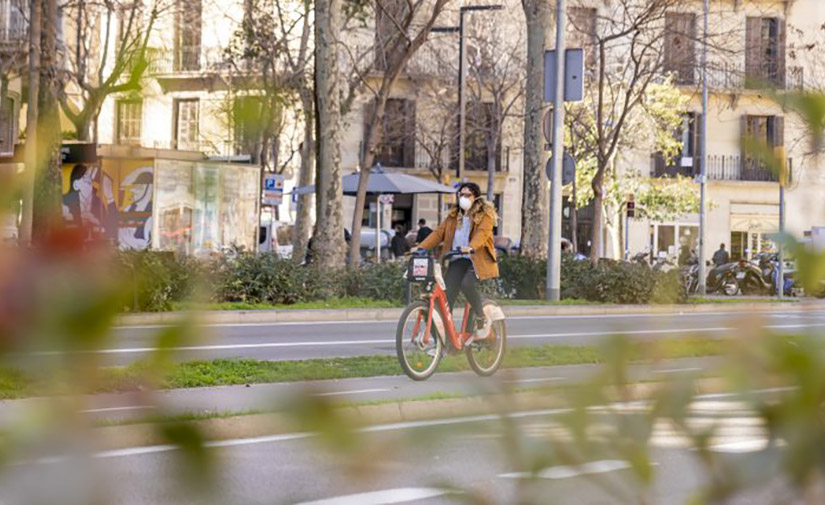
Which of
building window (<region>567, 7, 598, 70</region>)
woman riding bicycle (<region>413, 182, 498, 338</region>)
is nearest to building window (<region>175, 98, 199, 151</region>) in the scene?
woman riding bicycle (<region>413, 182, 498, 338</region>)

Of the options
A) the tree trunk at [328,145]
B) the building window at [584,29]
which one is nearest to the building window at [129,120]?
the tree trunk at [328,145]

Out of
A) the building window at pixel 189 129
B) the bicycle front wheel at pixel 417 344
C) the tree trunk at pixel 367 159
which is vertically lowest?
the bicycle front wheel at pixel 417 344

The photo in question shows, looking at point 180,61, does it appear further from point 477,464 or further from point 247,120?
point 477,464

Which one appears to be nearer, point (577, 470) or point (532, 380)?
point (577, 470)

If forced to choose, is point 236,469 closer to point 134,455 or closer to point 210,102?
point 134,455

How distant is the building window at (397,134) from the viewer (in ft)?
149

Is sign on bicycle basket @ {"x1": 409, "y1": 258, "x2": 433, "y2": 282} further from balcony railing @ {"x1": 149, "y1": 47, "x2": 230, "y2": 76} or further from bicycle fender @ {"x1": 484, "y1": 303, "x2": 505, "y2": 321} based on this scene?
balcony railing @ {"x1": 149, "y1": 47, "x2": 230, "y2": 76}

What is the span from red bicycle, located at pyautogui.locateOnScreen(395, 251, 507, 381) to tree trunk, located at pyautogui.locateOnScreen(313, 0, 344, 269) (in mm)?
10894

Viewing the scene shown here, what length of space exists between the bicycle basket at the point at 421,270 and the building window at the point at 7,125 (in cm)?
1024

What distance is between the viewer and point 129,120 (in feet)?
3.35

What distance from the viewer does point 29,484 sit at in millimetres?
736

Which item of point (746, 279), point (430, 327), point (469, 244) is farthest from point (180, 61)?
point (746, 279)

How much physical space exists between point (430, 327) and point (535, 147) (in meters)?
14.6

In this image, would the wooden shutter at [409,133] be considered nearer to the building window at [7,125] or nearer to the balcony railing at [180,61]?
the balcony railing at [180,61]
